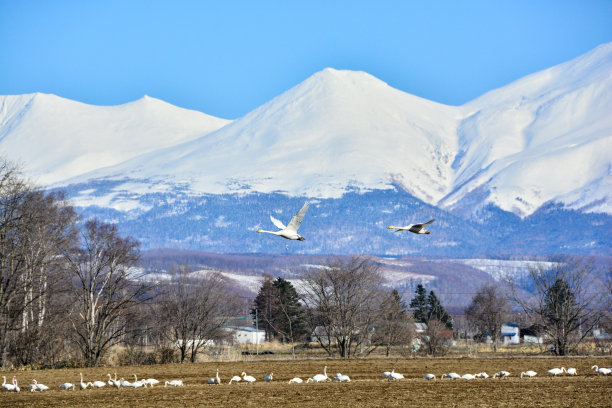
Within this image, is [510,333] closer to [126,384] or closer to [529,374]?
[529,374]

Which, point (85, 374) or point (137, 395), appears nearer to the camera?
point (137, 395)

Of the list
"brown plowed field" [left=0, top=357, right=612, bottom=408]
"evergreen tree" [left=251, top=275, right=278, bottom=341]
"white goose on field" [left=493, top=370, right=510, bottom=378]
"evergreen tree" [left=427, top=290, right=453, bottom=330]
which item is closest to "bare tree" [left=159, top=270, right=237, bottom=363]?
"brown plowed field" [left=0, top=357, right=612, bottom=408]

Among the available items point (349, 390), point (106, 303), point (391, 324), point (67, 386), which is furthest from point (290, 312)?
point (349, 390)

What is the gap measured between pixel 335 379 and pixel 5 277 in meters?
24.3

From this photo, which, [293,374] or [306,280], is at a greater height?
[306,280]

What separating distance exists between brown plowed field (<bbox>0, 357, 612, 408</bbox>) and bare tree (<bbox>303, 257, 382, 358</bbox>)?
14524mm

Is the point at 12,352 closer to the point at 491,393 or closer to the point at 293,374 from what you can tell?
the point at 293,374

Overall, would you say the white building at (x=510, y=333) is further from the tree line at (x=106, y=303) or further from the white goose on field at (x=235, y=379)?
the white goose on field at (x=235, y=379)

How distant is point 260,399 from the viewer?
38.8 metres

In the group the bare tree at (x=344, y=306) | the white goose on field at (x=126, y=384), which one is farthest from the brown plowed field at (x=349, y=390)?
the bare tree at (x=344, y=306)

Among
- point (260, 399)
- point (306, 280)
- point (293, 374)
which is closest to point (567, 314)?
point (306, 280)

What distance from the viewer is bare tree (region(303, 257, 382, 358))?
229 ft

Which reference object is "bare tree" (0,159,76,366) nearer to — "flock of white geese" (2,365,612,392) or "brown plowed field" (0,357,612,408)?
"brown plowed field" (0,357,612,408)

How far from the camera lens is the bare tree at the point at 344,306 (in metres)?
69.7
